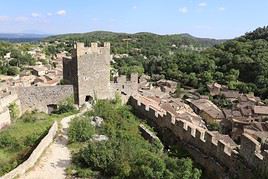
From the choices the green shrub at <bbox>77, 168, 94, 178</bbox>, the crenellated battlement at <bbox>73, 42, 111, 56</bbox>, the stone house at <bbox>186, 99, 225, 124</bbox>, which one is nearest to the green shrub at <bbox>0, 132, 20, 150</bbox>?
the green shrub at <bbox>77, 168, 94, 178</bbox>

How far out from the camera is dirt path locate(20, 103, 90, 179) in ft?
38.8

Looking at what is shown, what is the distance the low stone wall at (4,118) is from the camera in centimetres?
1769

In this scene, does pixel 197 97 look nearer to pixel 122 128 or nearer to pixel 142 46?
pixel 122 128

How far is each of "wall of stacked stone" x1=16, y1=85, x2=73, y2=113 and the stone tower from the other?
77cm

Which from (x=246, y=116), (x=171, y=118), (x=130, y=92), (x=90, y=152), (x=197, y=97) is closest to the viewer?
(x=90, y=152)

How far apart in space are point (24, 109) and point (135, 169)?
35.0 ft

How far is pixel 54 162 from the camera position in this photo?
506 inches

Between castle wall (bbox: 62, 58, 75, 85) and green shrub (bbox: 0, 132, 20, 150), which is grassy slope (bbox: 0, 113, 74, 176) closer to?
green shrub (bbox: 0, 132, 20, 150)

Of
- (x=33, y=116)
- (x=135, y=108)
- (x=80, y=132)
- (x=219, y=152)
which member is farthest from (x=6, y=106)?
(x=219, y=152)

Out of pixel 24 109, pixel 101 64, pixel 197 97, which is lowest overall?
pixel 197 97

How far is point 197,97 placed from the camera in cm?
5184

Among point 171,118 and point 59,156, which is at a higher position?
point 171,118

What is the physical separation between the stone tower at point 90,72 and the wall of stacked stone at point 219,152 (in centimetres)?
528

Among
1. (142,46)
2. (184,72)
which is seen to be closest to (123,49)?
(142,46)
